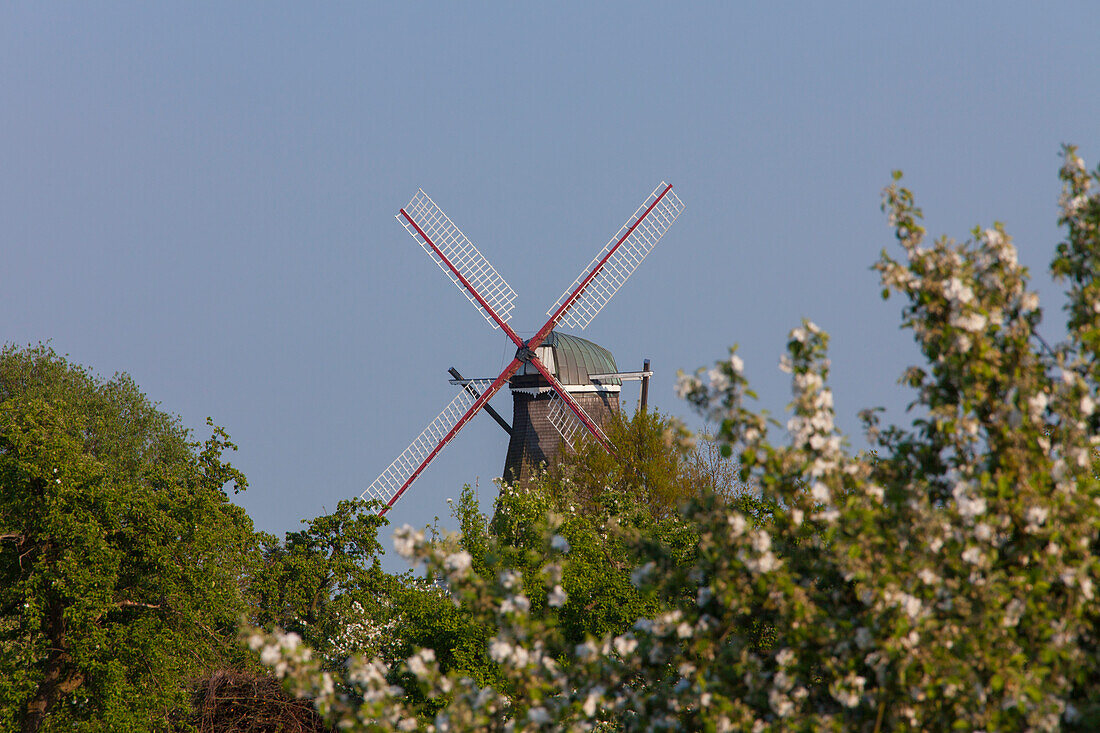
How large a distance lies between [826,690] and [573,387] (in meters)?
36.1

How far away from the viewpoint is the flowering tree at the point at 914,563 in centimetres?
606

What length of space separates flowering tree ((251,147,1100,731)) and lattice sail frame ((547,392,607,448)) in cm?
3480

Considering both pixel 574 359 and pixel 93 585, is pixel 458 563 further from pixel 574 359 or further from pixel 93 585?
pixel 574 359

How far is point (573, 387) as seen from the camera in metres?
43.8

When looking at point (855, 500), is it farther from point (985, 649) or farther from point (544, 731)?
point (544, 731)

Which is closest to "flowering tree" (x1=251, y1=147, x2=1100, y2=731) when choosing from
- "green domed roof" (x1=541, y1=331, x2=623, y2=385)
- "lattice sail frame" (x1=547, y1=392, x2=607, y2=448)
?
"lattice sail frame" (x1=547, y1=392, x2=607, y2=448)

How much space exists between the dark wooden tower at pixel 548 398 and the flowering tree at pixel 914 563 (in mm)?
35563

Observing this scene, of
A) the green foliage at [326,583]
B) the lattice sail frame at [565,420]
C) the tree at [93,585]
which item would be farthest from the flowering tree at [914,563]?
the lattice sail frame at [565,420]

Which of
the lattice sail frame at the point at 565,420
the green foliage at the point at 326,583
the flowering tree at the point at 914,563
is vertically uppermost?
the lattice sail frame at the point at 565,420

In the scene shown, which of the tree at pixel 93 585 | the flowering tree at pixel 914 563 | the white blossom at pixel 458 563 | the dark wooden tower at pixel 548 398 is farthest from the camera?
the dark wooden tower at pixel 548 398

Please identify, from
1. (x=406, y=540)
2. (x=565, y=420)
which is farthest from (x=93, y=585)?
(x=565, y=420)

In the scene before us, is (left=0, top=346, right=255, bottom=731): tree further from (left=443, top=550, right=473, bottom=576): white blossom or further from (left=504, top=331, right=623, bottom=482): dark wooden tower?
(left=504, top=331, right=623, bottom=482): dark wooden tower

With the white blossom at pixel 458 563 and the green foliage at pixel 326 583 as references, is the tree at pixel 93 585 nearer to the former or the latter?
the green foliage at pixel 326 583

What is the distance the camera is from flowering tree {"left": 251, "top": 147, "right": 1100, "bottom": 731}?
19.9 feet
